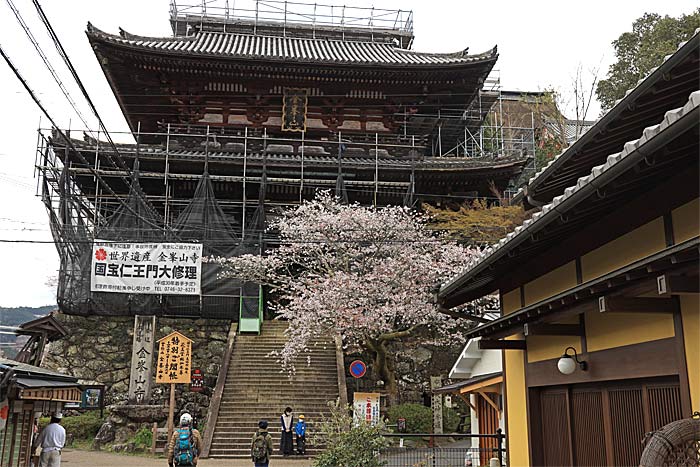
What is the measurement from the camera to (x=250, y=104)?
1045 inches

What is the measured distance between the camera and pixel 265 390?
18125mm

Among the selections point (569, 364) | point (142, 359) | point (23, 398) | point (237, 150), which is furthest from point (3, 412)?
point (237, 150)

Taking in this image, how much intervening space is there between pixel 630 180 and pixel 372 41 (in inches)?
1169

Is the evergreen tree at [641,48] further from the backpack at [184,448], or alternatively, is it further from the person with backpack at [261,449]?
the backpack at [184,448]

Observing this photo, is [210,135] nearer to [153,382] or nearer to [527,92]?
[153,382]

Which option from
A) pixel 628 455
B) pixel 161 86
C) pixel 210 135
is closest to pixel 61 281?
pixel 210 135

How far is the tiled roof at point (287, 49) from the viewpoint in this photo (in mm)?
24812

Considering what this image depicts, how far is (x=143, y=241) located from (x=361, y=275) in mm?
6875

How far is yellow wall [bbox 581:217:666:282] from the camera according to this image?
215 inches

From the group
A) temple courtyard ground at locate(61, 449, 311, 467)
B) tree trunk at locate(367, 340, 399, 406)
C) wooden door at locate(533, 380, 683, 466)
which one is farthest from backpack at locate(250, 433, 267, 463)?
tree trunk at locate(367, 340, 399, 406)

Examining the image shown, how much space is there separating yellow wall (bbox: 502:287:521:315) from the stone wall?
12.5m

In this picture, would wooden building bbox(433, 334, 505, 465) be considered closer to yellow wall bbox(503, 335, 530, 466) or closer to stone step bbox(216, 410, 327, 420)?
yellow wall bbox(503, 335, 530, 466)

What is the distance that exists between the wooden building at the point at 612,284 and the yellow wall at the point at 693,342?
0.04 feet

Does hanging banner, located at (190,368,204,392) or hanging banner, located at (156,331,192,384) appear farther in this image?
hanging banner, located at (190,368,204,392)
